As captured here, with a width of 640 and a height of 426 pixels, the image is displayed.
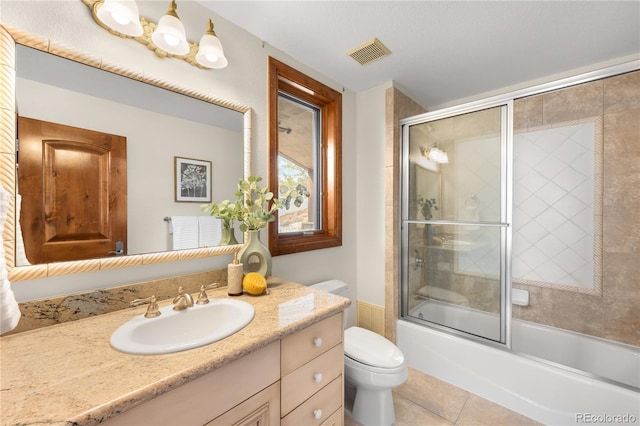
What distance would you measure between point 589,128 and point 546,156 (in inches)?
12.0

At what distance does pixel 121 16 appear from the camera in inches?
37.1

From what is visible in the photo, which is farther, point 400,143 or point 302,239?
point 400,143

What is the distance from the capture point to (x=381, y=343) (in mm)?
1574

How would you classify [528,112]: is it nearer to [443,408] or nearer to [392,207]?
[392,207]

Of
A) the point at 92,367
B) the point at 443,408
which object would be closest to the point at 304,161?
the point at 92,367

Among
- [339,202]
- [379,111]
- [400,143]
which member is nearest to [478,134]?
[400,143]

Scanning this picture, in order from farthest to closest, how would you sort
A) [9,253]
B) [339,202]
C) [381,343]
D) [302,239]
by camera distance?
[339,202] → [302,239] → [381,343] → [9,253]

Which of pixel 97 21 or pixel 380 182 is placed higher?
pixel 97 21

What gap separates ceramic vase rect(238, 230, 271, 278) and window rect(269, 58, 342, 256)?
261 millimetres

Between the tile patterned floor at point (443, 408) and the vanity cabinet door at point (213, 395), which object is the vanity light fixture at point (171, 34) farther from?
the tile patterned floor at point (443, 408)

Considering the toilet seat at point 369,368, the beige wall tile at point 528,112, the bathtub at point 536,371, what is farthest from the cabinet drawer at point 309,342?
the beige wall tile at point 528,112

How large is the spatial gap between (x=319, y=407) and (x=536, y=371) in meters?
1.41

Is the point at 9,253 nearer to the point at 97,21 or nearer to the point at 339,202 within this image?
the point at 97,21

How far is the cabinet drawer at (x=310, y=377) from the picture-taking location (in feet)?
2.98
